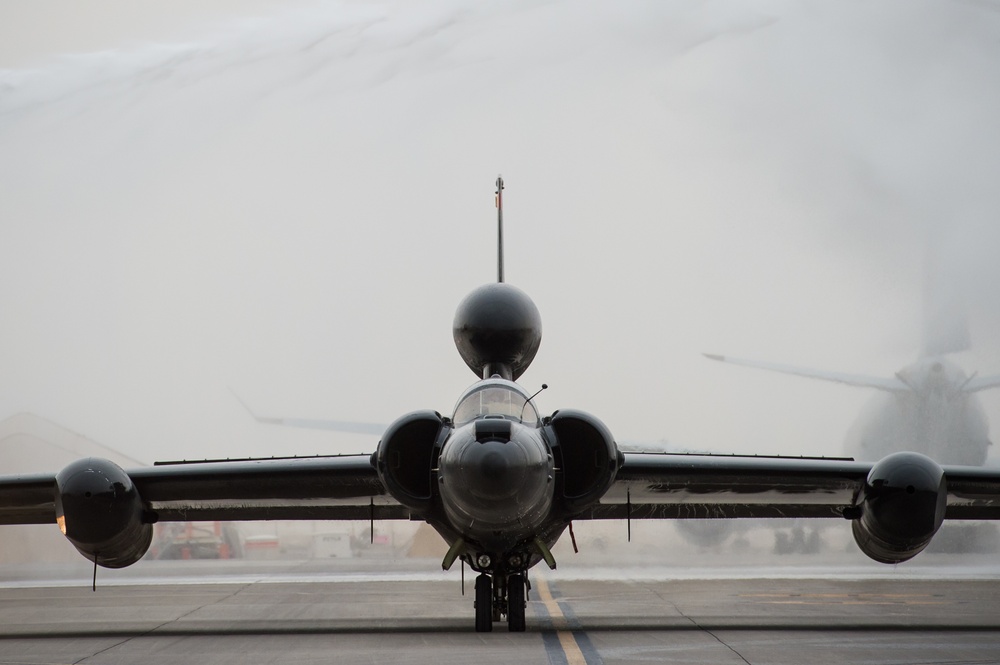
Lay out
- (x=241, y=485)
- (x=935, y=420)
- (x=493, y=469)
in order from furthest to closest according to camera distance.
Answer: (x=935, y=420)
(x=241, y=485)
(x=493, y=469)

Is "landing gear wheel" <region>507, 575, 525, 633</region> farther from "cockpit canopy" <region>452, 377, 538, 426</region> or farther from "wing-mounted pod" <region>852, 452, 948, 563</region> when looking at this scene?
"wing-mounted pod" <region>852, 452, 948, 563</region>

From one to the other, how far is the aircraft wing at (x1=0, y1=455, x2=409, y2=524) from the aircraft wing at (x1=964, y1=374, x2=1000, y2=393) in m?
19.8

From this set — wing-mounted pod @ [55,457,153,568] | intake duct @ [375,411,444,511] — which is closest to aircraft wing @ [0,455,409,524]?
wing-mounted pod @ [55,457,153,568]

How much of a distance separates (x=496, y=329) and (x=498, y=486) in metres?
→ 4.50

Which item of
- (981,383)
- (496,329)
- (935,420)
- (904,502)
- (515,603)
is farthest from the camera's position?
(981,383)

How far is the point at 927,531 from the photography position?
14.4m

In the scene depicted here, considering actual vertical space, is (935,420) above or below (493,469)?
below

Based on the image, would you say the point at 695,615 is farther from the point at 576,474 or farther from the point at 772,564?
the point at 772,564

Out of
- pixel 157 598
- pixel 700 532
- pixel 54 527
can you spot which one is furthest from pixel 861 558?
pixel 54 527

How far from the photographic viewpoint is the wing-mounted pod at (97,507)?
47.4 ft

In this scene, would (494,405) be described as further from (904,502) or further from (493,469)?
(904,502)

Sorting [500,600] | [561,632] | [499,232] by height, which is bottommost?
[561,632]

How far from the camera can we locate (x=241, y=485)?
1564cm

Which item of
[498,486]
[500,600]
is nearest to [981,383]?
[500,600]
